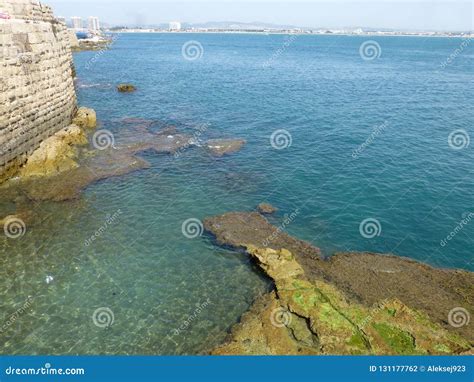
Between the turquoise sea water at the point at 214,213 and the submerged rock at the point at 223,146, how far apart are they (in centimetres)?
146

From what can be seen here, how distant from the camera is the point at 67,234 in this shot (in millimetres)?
25906

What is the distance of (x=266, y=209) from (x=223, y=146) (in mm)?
15192

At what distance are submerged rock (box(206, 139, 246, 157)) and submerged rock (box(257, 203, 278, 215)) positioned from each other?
12004mm

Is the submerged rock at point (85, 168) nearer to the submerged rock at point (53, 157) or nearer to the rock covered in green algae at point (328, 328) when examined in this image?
the submerged rock at point (53, 157)

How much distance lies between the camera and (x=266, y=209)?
97.1ft

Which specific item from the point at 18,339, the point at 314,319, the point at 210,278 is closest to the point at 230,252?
the point at 210,278

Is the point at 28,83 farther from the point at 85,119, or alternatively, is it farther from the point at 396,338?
the point at 396,338

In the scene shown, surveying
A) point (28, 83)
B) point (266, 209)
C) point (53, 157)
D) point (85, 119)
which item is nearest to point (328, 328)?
point (266, 209)

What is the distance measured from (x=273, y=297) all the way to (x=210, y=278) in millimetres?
4120

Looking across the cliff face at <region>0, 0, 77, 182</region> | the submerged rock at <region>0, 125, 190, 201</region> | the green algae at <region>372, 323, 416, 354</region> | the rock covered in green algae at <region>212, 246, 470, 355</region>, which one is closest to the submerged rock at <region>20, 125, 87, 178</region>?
the submerged rock at <region>0, 125, 190, 201</region>

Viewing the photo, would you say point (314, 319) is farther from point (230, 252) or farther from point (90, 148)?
point (90, 148)

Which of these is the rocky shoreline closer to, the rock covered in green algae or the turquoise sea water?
the rock covered in green algae

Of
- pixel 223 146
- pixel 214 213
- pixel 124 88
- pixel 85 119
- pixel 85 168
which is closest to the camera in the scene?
pixel 214 213

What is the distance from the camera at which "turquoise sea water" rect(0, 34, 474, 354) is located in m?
19.4
